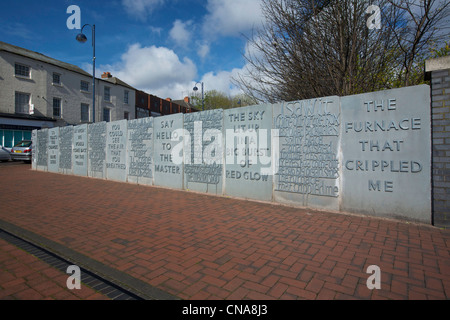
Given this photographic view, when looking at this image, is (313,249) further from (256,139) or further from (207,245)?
(256,139)

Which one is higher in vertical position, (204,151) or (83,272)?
(204,151)

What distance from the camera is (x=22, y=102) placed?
81.5ft

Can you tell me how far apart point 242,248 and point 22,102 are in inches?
1158

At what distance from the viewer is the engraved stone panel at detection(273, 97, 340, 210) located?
5.70 metres

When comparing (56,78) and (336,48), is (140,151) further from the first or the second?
(56,78)

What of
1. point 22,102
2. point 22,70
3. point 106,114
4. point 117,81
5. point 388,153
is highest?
point 117,81

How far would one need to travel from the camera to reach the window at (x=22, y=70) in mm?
24250

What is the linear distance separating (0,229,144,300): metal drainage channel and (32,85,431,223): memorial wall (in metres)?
4.47

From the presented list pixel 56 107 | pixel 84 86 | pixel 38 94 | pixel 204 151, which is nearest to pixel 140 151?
pixel 204 151

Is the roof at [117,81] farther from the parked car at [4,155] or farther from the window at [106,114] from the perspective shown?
the parked car at [4,155]

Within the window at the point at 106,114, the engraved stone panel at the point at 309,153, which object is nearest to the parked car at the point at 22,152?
the window at the point at 106,114

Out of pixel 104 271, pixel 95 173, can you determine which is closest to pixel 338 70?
pixel 104 271

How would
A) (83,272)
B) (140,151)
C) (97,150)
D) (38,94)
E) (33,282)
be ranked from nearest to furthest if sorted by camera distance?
1. (33,282)
2. (83,272)
3. (140,151)
4. (97,150)
5. (38,94)
